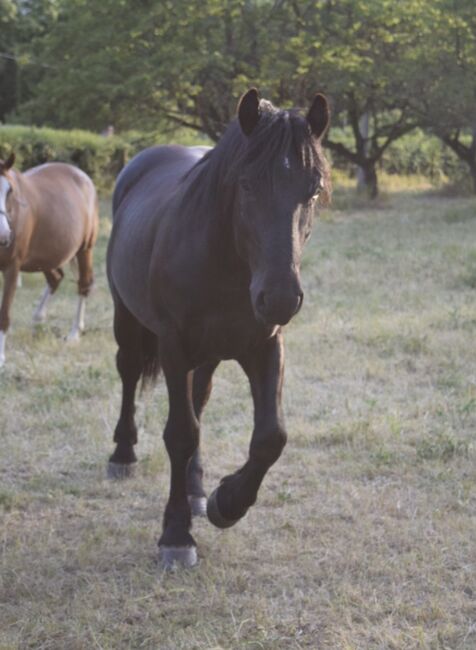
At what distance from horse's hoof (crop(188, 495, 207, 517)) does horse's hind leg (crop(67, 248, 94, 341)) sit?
3.56 meters

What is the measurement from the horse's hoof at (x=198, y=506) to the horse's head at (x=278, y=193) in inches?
58.7

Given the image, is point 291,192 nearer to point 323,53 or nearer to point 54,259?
point 54,259

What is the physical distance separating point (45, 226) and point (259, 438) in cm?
485

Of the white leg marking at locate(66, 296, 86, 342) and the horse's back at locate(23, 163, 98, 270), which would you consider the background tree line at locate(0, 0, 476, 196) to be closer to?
the horse's back at locate(23, 163, 98, 270)

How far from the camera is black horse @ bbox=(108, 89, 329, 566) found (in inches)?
107

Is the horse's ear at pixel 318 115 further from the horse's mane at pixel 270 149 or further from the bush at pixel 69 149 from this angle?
the bush at pixel 69 149

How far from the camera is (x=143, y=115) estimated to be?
22266 millimetres

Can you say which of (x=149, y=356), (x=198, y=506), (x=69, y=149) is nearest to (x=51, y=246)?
(x=149, y=356)

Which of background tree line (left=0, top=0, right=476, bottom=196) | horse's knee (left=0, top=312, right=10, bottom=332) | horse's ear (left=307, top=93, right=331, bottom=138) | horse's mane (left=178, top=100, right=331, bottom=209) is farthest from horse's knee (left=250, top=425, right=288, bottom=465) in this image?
background tree line (left=0, top=0, right=476, bottom=196)

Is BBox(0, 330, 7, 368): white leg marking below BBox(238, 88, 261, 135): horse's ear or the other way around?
below

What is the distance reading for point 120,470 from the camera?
4.43 meters

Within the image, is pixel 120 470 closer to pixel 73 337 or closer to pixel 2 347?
pixel 2 347

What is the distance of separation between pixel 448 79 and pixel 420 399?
13.8 meters

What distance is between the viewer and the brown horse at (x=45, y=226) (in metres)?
6.86
